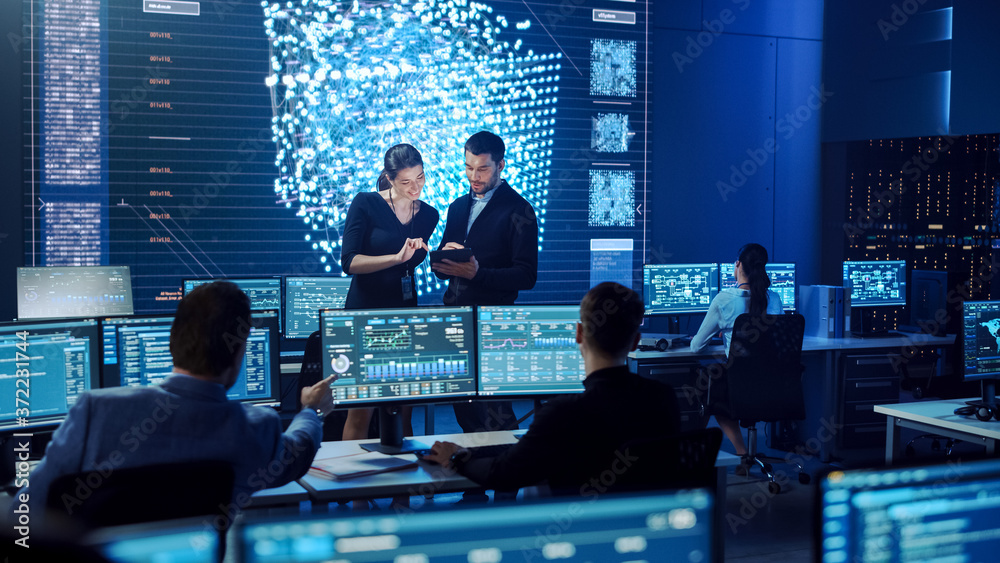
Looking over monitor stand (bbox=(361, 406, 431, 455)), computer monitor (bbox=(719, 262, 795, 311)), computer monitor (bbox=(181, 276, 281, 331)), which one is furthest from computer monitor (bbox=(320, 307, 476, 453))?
computer monitor (bbox=(719, 262, 795, 311))

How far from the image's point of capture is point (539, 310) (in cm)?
312

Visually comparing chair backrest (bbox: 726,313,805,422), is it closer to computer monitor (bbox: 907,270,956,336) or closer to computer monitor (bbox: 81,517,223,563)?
computer monitor (bbox: 907,270,956,336)

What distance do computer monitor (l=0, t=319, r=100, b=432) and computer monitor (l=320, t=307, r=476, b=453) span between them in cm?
79

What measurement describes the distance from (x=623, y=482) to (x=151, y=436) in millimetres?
1037

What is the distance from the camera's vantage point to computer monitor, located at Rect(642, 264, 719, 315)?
6102 millimetres

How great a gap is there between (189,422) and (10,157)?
450cm

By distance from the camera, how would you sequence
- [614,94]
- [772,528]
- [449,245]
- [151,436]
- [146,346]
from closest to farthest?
[151,436]
[146,346]
[772,528]
[449,245]
[614,94]

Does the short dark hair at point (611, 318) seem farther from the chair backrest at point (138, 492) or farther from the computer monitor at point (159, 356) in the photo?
the computer monitor at point (159, 356)

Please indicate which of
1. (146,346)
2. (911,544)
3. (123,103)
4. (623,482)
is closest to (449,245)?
(146,346)

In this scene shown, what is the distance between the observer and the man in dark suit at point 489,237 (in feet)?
14.4

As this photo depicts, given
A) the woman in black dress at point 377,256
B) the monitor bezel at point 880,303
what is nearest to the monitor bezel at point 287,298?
the woman in black dress at point 377,256

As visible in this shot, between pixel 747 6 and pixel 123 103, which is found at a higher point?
pixel 747 6

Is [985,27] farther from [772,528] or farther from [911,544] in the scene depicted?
[911,544]

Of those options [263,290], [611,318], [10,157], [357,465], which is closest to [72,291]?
[263,290]
